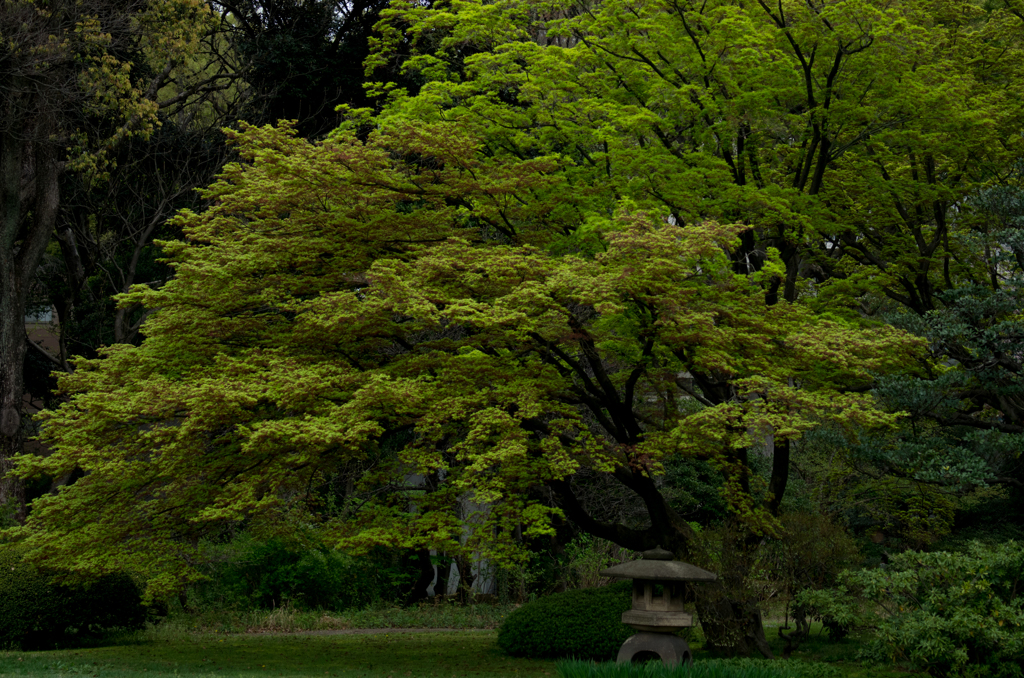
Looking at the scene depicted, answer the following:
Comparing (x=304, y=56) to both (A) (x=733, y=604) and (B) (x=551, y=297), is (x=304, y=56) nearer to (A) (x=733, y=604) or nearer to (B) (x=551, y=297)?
(B) (x=551, y=297)

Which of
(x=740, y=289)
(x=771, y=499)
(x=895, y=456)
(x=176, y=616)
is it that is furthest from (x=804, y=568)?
(x=176, y=616)

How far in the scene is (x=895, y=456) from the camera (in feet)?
39.7

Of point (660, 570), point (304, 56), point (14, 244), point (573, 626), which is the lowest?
point (573, 626)

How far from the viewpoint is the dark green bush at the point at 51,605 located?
14.5 metres

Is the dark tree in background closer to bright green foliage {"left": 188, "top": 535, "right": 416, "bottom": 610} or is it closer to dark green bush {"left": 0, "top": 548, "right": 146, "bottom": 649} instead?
bright green foliage {"left": 188, "top": 535, "right": 416, "bottom": 610}

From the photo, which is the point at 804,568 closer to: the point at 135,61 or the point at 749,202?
the point at 749,202

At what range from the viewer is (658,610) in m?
10.8

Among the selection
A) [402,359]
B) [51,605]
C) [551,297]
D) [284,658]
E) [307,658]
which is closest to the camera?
[551,297]

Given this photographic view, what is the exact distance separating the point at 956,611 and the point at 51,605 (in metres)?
13.4

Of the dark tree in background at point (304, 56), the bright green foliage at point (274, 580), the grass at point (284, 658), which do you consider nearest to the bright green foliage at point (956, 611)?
the grass at point (284, 658)

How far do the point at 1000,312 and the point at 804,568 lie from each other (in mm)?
4599

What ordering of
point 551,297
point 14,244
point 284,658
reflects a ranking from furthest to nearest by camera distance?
point 14,244 → point 284,658 → point 551,297

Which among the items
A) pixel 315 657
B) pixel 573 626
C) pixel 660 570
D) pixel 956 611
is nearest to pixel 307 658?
pixel 315 657

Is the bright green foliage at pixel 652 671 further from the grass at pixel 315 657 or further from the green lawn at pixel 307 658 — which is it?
the green lawn at pixel 307 658
